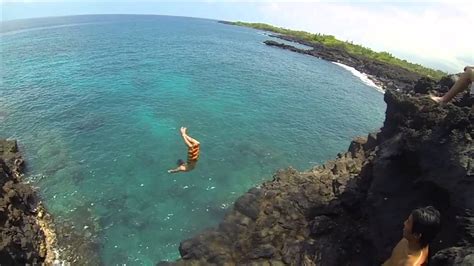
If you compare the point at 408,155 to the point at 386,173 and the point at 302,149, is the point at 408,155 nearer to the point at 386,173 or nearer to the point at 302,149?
the point at 386,173

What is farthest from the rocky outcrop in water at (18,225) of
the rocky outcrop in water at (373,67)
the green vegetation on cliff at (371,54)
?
the green vegetation on cliff at (371,54)

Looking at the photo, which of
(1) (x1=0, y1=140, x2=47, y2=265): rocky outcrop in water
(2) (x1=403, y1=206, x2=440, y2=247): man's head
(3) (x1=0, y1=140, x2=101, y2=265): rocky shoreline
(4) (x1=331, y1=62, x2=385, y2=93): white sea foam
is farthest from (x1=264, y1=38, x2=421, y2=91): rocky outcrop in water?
(2) (x1=403, y1=206, x2=440, y2=247): man's head

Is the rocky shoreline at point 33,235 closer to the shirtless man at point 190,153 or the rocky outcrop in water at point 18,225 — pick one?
the rocky outcrop in water at point 18,225

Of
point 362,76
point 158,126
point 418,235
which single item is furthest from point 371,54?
point 418,235

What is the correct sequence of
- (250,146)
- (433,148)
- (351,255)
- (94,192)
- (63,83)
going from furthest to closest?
(63,83) < (250,146) < (94,192) < (351,255) < (433,148)

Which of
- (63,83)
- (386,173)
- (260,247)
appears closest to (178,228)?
(260,247)

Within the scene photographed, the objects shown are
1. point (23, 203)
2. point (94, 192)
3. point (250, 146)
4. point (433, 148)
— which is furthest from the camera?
point (250, 146)

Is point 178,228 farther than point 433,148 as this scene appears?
Yes

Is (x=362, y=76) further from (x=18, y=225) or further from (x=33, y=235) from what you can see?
(x=18, y=225)
